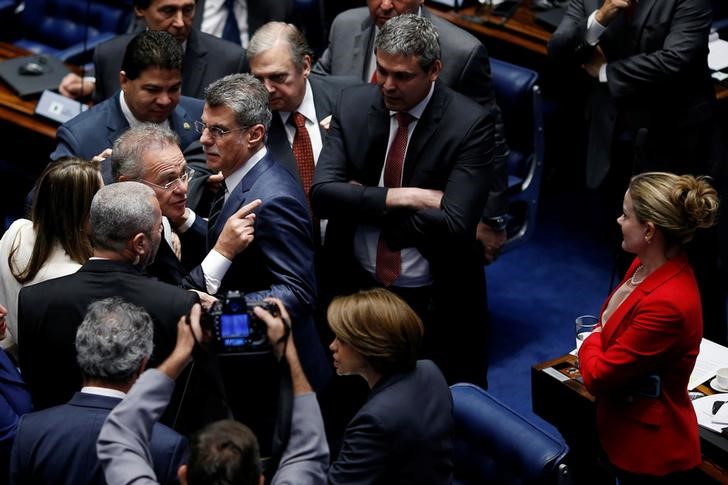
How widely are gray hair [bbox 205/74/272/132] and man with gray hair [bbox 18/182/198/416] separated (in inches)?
19.0

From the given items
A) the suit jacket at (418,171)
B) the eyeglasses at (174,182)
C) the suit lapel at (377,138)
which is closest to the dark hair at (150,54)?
the eyeglasses at (174,182)

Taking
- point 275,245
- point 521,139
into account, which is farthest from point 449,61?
point 275,245

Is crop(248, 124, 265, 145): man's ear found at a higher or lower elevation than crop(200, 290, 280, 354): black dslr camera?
higher

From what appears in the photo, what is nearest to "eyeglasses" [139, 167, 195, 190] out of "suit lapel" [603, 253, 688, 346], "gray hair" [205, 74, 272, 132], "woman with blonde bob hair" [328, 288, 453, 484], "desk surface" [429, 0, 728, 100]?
"gray hair" [205, 74, 272, 132]

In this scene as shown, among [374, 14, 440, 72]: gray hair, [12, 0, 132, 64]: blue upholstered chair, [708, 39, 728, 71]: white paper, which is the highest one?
[374, 14, 440, 72]: gray hair

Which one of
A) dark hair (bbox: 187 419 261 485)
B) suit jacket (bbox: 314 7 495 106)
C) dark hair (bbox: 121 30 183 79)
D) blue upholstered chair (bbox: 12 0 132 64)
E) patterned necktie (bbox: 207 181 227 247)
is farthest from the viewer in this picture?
blue upholstered chair (bbox: 12 0 132 64)

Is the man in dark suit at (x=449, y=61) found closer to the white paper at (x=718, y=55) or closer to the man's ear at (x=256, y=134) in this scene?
the man's ear at (x=256, y=134)

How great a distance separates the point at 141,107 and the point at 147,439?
1.68m

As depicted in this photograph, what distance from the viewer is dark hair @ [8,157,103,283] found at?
333 cm

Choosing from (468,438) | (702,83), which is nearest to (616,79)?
(702,83)

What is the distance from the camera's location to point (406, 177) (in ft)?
12.6

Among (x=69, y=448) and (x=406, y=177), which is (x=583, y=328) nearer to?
(x=406, y=177)

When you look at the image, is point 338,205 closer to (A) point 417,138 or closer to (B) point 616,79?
(A) point 417,138

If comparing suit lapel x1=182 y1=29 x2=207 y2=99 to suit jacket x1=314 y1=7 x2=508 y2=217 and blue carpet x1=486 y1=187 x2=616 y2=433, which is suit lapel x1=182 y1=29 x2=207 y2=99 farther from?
blue carpet x1=486 y1=187 x2=616 y2=433
